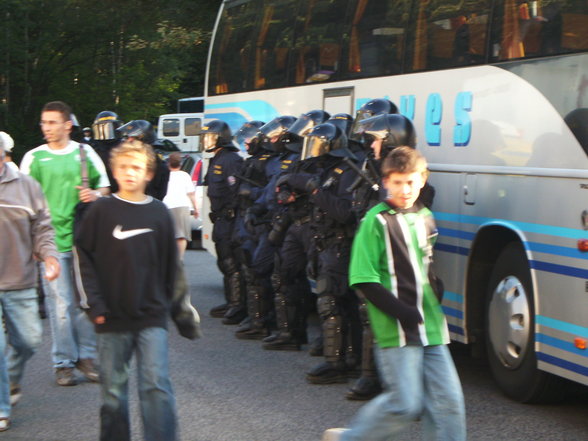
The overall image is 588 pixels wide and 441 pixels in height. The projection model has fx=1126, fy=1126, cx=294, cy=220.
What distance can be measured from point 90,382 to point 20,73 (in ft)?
72.4

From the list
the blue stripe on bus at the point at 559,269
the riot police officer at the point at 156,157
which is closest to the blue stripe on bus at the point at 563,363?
the blue stripe on bus at the point at 559,269

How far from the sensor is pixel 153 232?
5.43 meters

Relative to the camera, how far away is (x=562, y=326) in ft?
22.3

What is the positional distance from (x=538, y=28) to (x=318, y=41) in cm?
434

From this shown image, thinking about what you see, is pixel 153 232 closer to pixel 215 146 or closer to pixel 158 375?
pixel 158 375

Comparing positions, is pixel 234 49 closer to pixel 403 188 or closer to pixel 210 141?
pixel 210 141

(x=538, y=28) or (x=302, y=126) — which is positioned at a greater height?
(x=538, y=28)

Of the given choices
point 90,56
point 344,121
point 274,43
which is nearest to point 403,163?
point 344,121

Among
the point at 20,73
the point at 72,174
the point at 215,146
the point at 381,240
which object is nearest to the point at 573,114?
the point at 381,240

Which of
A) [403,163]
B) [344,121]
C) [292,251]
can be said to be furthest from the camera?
[344,121]

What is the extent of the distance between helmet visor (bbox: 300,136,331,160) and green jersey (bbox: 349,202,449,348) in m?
3.40

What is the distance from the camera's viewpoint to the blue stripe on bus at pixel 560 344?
6.60 m

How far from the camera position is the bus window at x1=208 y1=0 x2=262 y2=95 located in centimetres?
1348

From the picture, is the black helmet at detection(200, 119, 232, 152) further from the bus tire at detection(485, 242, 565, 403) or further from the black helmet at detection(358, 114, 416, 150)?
the bus tire at detection(485, 242, 565, 403)
